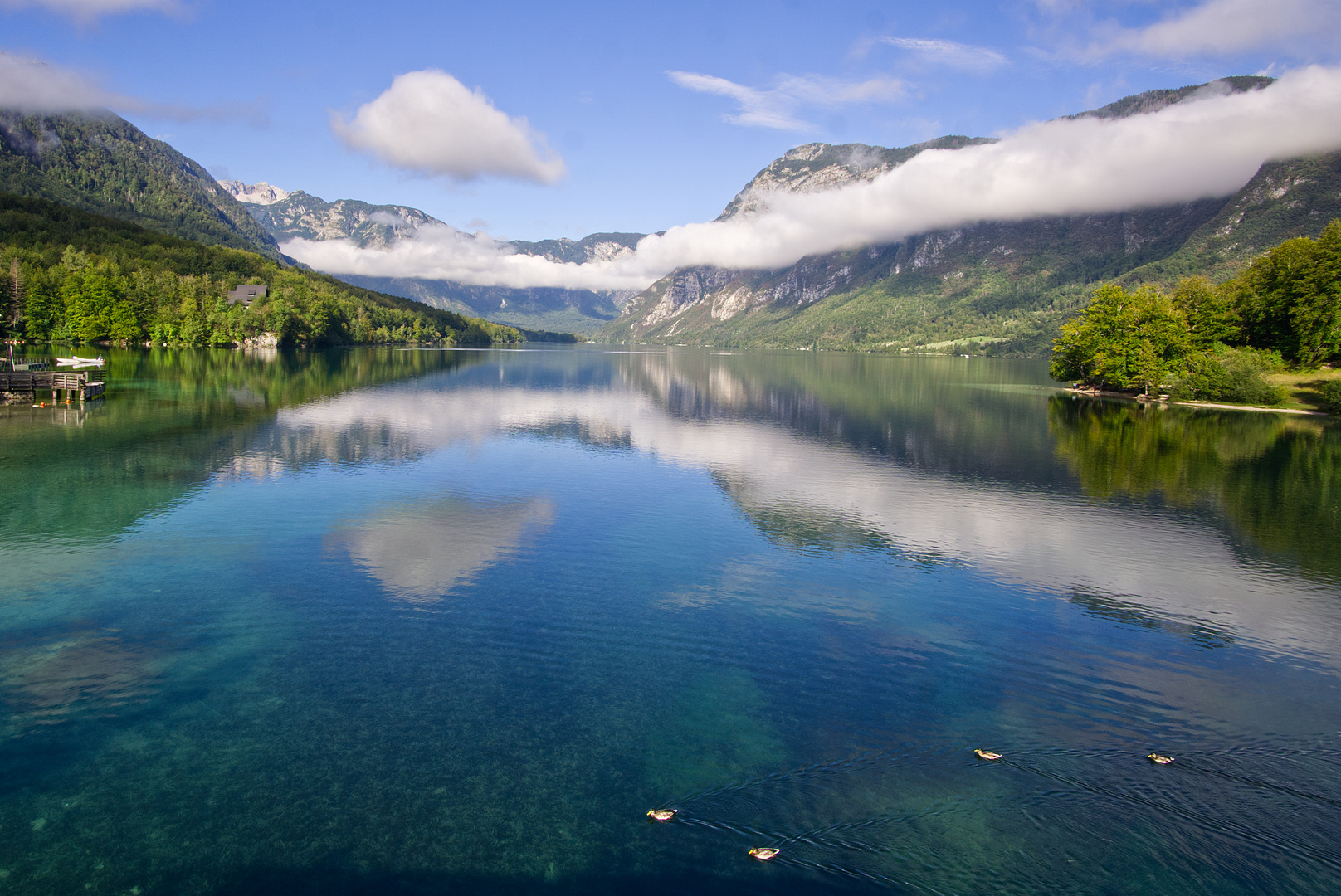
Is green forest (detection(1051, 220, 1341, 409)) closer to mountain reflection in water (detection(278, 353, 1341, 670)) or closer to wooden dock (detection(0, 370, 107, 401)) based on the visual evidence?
mountain reflection in water (detection(278, 353, 1341, 670))

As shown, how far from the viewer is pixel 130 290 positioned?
5531 inches

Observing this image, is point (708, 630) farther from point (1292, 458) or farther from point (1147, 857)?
point (1292, 458)

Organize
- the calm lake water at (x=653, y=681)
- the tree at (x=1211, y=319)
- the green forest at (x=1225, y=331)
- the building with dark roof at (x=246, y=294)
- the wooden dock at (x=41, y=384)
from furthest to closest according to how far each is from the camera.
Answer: the building with dark roof at (x=246, y=294), the tree at (x=1211, y=319), the green forest at (x=1225, y=331), the wooden dock at (x=41, y=384), the calm lake water at (x=653, y=681)

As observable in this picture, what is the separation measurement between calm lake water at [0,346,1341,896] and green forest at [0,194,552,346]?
11918 centimetres

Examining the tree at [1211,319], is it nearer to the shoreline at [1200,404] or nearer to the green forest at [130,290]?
the shoreline at [1200,404]

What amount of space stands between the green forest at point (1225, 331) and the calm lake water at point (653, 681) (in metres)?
58.4

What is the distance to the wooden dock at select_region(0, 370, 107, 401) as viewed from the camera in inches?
2309

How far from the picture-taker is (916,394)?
96.4m

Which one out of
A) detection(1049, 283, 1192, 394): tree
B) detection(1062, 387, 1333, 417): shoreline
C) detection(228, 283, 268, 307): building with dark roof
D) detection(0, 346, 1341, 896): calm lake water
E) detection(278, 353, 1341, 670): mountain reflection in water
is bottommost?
detection(0, 346, 1341, 896): calm lake water

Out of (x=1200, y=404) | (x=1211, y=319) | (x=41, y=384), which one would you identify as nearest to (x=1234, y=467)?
(x=1200, y=404)

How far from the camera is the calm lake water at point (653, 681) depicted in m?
10.6

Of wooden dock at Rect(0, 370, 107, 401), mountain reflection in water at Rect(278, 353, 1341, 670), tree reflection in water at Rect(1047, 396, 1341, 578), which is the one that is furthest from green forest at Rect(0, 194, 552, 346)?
tree reflection in water at Rect(1047, 396, 1341, 578)

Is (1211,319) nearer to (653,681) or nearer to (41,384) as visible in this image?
(653,681)

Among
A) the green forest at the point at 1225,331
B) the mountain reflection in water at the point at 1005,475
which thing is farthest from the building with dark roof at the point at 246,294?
the green forest at the point at 1225,331
